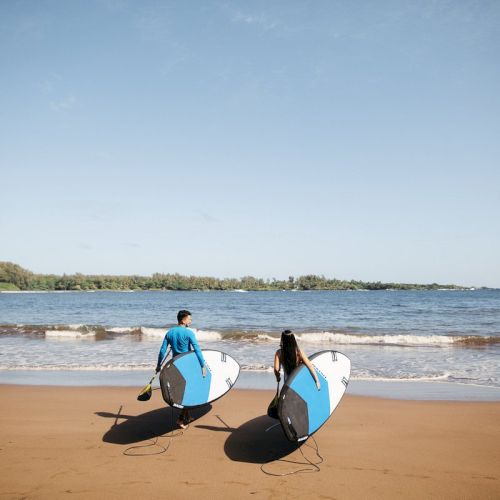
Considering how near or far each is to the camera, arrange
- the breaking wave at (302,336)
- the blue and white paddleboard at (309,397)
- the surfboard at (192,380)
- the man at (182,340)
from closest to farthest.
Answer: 1. the blue and white paddleboard at (309,397)
2. the surfboard at (192,380)
3. the man at (182,340)
4. the breaking wave at (302,336)

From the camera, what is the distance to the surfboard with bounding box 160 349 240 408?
18.6ft

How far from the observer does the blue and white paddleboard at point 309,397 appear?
4586mm

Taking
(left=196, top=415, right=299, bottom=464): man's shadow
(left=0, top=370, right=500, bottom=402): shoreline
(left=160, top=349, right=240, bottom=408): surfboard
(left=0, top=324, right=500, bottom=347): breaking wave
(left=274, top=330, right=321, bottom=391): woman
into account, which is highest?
(left=274, top=330, right=321, bottom=391): woman

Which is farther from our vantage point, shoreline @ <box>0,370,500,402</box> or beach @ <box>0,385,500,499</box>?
shoreline @ <box>0,370,500,402</box>

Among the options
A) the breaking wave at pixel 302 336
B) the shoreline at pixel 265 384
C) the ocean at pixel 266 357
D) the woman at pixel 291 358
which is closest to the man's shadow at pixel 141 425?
the shoreline at pixel 265 384

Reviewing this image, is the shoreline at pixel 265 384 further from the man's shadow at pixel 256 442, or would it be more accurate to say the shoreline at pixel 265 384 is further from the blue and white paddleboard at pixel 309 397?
the blue and white paddleboard at pixel 309 397

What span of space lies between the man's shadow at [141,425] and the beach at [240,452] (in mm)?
17

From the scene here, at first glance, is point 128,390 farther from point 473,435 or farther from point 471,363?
point 471,363

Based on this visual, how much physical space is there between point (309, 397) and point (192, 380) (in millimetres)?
1885

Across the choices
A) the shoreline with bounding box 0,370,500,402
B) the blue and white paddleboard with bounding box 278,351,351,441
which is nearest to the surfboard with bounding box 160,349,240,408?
the blue and white paddleboard with bounding box 278,351,351,441

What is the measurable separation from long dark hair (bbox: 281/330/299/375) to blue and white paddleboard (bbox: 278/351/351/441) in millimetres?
126

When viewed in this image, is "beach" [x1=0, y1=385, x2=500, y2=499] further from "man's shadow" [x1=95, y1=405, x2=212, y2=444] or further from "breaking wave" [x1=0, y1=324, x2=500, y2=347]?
"breaking wave" [x1=0, y1=324, x2=500, y2=347]

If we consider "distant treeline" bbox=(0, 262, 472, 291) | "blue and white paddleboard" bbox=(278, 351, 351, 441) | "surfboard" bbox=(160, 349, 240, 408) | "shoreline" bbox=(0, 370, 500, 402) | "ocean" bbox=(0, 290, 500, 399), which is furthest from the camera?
"distant treeline" bbox=(0, 262, 472, 291)

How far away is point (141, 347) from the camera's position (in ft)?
52.1
